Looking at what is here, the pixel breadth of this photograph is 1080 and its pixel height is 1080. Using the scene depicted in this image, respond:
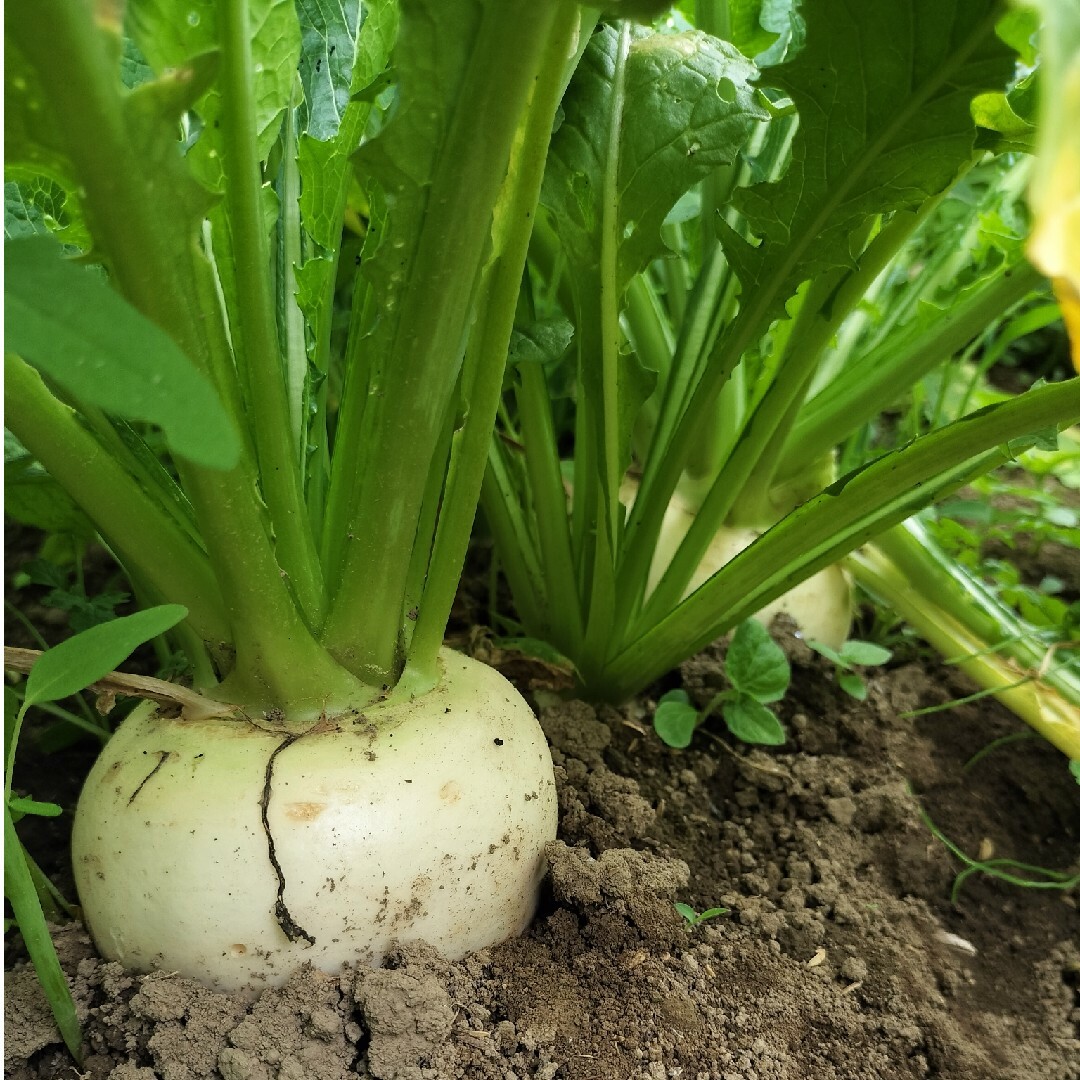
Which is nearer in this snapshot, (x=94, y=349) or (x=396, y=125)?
(x=94, y=349)

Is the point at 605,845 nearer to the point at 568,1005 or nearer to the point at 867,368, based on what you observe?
the point at 568,1005

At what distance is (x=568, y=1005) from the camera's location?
742mm

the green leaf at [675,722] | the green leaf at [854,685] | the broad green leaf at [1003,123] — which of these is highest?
the broad green leaf at [1003,123]

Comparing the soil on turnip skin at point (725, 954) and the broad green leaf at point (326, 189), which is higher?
the broad green leaf at point (326, 189)

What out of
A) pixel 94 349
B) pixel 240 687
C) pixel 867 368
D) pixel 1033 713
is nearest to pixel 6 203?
pixel 240 687

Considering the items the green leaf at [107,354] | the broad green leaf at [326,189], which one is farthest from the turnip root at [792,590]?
the green leaf at [107,354]

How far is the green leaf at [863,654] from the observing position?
113cm

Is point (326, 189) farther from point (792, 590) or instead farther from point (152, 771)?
point (792, 590)

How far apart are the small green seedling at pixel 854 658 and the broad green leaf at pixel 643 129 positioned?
54 centimetres

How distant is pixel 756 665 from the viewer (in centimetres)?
103

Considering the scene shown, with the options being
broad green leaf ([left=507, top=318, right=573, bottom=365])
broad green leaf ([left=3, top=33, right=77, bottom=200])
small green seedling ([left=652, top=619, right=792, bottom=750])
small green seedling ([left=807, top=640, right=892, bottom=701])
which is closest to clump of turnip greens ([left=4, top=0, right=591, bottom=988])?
broad green leaf ([left=3, top=33, right=77, bottom=200])

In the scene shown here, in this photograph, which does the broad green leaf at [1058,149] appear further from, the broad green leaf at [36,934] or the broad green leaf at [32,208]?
the broad green leaf at [32,208]

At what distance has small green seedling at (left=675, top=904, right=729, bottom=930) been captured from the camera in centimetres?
83

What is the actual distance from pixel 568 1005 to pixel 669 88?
689 millimetres
